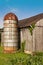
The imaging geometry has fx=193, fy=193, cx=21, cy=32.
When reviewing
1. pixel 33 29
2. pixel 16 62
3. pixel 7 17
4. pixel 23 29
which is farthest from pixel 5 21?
pixel 16 62

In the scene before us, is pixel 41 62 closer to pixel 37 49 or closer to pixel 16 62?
pixel 16 62

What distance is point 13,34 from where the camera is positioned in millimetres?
22938

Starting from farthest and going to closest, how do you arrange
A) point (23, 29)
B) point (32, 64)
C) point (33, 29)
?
1. point (23, 29)
2. point (33, 29)
3. point (32, 64)

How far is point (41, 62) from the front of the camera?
13.2 meters

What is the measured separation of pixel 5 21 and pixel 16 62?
10.5 m

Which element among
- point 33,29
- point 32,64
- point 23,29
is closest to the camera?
point 32,64

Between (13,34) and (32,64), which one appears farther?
(13,34)

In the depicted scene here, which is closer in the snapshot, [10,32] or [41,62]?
[41,62]

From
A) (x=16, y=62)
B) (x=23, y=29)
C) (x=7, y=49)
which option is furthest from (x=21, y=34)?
(x=16, y=62)

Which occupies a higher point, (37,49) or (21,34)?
(21,34)

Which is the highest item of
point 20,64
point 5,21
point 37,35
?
point 5,21

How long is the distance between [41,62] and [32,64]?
897 mm

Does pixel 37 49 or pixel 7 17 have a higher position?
pixel 7 17

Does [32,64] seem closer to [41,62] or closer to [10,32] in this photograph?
[41,62]
